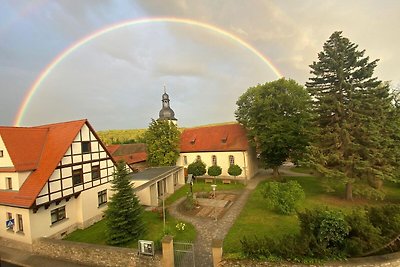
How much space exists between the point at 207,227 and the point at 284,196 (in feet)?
22.1

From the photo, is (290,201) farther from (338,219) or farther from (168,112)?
(168,112)

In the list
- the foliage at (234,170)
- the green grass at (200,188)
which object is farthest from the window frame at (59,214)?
the foliage at (234,170)

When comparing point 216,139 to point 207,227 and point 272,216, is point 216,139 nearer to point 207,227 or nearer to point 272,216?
point 272,216

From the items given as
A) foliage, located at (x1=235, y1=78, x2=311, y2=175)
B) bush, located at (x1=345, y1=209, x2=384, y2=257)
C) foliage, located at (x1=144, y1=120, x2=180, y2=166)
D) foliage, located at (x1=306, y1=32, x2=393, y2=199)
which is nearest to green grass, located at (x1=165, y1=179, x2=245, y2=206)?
foliage, located at (x1=144, y1=120, x2=180, y2=166)

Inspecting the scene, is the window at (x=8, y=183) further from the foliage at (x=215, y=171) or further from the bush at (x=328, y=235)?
the foliage at (x=215, y=171)

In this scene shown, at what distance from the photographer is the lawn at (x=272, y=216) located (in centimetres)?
1500

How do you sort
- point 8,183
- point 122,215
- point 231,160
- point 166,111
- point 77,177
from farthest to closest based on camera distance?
point 166,111 < point 231,160 < point 77,177 < point 8,183 < point 122,215

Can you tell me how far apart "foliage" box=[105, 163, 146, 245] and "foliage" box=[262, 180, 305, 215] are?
10.5 metres

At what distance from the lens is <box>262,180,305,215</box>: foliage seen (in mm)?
18297

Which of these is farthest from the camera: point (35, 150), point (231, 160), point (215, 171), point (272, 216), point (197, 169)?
point (231, 160)

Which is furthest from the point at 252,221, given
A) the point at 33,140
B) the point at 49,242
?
the point at 33,140

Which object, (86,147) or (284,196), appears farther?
(86,147)

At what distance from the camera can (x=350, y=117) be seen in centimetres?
2047

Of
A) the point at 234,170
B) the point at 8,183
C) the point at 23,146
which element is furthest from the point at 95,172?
the point at 234,170
